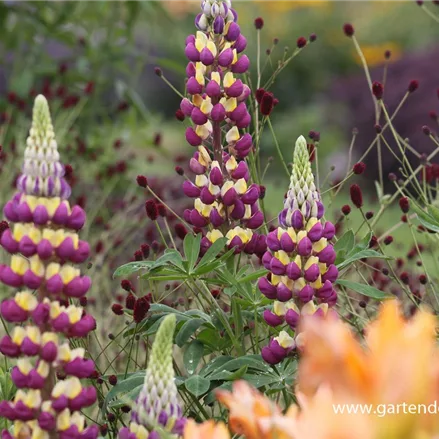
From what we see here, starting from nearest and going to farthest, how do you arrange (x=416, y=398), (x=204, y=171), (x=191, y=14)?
(x=416, y=398)
(x=204, y=171)
(x=191, y=14)

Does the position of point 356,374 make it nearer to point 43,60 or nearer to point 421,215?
point 421,215

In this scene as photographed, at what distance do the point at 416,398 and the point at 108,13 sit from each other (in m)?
4.51

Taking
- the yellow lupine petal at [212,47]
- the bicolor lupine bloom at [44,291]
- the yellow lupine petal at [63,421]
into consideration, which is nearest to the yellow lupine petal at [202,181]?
the yellow lupine petal at [212,47]

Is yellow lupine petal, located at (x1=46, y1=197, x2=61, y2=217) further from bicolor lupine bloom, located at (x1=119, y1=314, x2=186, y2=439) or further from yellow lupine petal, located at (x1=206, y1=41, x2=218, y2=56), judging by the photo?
yellow lupine petal, located at (x1=206, y1=41, x2=218, y2=56)

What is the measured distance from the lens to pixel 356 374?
77 cm

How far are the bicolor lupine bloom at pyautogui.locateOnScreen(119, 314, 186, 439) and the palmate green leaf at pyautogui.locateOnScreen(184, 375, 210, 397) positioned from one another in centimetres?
35

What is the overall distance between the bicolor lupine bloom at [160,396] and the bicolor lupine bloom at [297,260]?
42 centimetres

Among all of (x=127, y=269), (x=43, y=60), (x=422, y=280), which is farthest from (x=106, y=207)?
(x=127, y=269)

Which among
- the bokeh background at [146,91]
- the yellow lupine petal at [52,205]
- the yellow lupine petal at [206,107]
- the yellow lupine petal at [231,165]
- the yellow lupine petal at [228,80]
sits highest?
the yellow lupine petal at [228,80]

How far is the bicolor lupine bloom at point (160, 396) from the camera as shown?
1006mm

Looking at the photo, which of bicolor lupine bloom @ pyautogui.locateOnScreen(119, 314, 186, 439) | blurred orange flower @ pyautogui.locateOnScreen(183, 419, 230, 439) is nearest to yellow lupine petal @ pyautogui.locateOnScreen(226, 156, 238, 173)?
bicolor lupine bloom @ pyautogui.locateOnScreen(119, 314, 186, 439)

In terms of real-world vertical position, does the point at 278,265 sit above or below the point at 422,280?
above

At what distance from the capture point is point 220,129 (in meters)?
1.76

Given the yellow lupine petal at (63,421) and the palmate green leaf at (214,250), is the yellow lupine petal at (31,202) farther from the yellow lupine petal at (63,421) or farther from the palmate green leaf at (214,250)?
the palmate green leaf at (214,250)
